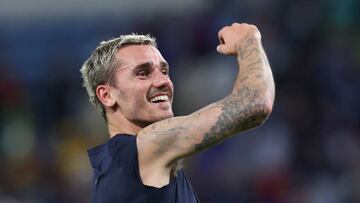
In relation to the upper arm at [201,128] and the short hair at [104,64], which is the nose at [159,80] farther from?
the upper arm at [201,128]

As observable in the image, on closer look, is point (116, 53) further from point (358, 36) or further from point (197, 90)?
point (358, 36)

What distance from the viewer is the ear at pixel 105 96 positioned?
411 centimetres

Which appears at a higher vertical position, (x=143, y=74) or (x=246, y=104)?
(x=143, y=74)

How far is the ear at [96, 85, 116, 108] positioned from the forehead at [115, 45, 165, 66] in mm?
149

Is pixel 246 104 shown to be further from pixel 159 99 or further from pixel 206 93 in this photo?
pixel 206 93

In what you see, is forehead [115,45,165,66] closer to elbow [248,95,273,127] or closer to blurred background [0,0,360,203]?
elbow [248,95,273,127]

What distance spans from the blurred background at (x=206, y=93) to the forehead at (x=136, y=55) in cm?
423

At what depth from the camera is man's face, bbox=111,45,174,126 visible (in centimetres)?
398

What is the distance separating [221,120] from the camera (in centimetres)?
361

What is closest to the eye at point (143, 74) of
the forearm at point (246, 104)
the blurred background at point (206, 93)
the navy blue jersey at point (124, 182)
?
the navy blue jersey at point (124, 182)

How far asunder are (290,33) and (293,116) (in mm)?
1280

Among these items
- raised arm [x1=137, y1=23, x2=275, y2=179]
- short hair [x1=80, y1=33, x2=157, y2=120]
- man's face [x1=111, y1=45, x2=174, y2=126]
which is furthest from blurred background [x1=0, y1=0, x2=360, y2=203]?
raised arm [x1=137, y1=23, x2=275, y2=179]

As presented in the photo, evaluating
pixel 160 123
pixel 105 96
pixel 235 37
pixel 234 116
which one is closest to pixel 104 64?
pixel 105 96

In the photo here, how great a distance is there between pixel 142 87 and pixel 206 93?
5145 mm
